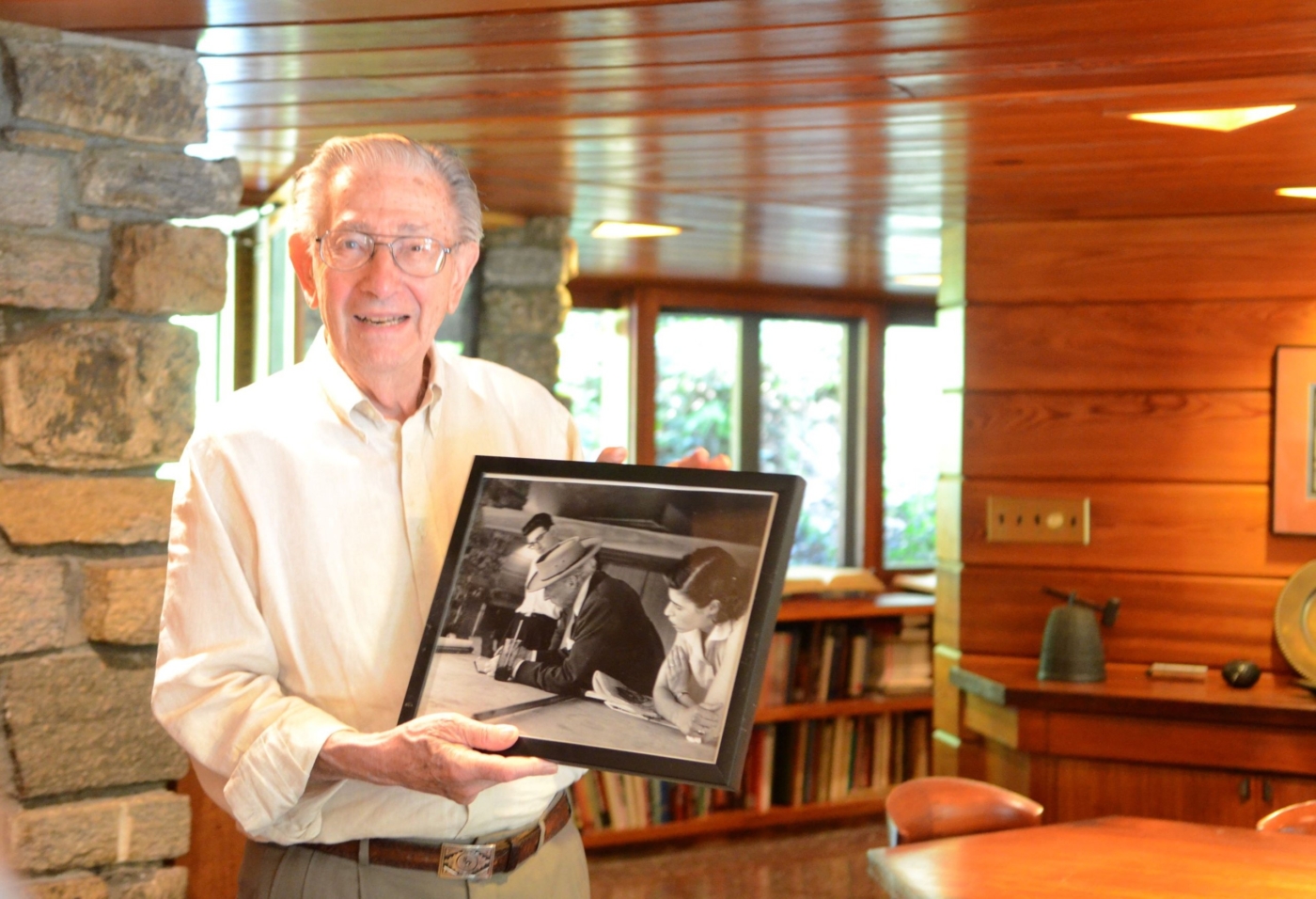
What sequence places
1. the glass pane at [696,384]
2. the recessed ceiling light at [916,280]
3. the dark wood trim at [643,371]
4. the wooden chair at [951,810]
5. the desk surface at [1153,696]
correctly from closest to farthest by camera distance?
the wooden chair at [951,810] → the desk surface at [1153,696] → the recessed ceiling light at [916,280] → the dark wood trim at [643,371] → the glass pane at [696,384]

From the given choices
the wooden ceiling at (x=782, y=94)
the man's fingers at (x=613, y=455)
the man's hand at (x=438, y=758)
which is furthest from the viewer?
the wooden ceiling at (x=782, y=94)

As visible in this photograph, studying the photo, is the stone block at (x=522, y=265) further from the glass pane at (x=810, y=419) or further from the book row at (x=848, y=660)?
the glass pane at (x=810, y=419)

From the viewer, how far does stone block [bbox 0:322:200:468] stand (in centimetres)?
203

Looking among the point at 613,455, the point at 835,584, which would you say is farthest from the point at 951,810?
the point at 835,584

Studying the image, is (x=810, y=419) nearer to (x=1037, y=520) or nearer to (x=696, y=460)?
(x=1037, y=520)

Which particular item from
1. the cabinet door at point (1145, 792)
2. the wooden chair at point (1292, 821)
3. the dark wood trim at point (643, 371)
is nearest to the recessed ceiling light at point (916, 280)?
the dark wood trim at point (643, 371)

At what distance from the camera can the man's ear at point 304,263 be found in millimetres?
1562

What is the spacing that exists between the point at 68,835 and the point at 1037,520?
2.62 meters

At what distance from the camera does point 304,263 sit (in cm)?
158

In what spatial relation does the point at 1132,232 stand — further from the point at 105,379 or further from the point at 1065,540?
the point at 105,379

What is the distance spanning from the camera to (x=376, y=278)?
1490 mm

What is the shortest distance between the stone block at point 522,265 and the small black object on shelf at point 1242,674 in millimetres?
2214

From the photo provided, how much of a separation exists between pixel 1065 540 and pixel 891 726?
2035 mm

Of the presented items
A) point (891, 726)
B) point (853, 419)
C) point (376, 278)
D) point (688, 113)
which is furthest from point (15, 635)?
point (853, 419)
